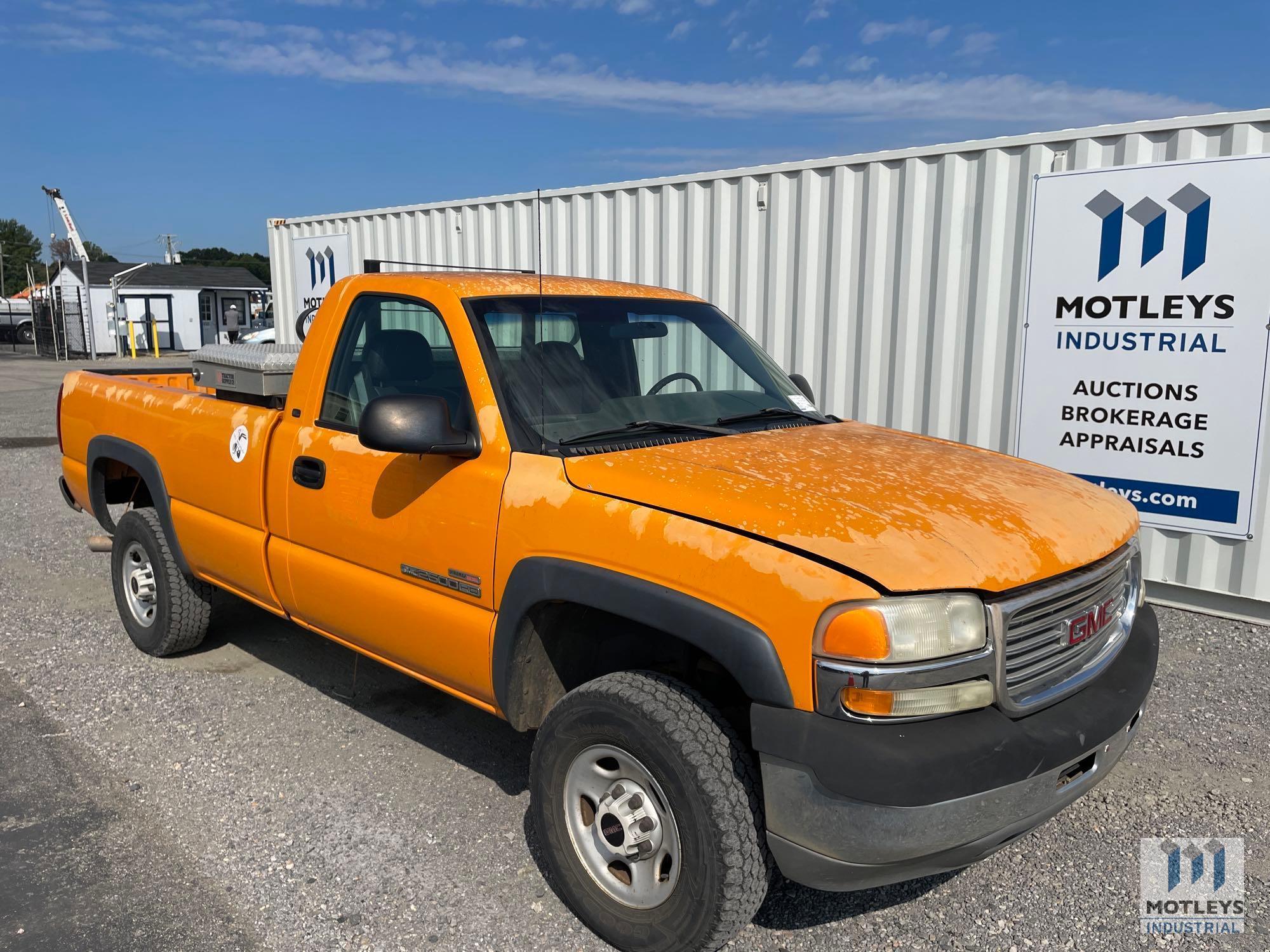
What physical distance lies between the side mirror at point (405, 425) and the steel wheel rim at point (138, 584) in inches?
110

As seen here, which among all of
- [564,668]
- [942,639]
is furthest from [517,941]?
[942,639]

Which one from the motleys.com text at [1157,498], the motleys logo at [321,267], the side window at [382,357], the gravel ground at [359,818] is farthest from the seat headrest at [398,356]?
the motleys logo at [321,267]

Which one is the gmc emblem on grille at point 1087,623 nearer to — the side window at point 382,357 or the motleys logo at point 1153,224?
the side window at point 382,357

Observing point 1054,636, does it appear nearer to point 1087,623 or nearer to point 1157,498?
point 1087,623

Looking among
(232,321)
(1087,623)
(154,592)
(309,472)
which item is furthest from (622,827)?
(232,321)

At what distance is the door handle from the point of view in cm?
373

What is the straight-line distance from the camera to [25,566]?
6961 millimetres

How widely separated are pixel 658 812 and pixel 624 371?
5.26 feet

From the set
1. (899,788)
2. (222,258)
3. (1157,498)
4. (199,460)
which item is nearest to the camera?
(899,788)

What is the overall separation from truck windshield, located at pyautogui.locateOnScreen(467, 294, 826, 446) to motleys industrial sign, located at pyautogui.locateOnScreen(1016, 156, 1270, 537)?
2.90 metres

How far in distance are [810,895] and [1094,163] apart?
16.1 feet

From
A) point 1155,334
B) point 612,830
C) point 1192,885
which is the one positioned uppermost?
point 1155,334

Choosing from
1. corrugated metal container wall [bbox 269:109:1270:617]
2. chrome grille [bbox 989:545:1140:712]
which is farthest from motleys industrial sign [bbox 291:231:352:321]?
chrome grille [bbox 989:545:1140:712]

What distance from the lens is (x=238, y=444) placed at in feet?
13.7
